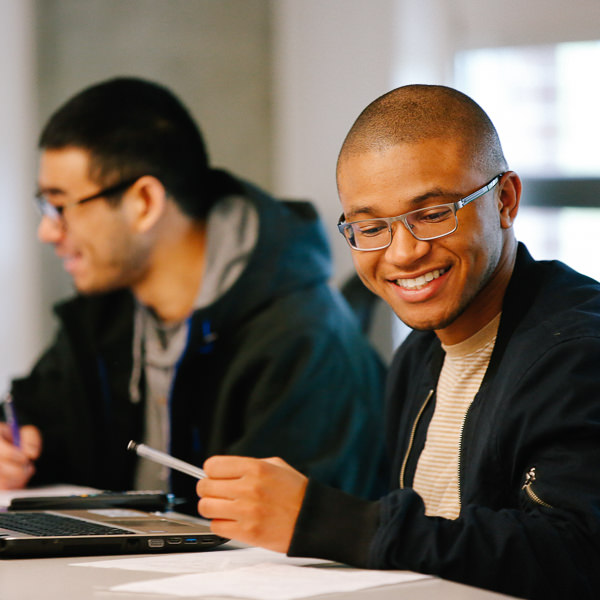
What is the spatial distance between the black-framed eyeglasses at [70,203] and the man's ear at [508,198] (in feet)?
4.00

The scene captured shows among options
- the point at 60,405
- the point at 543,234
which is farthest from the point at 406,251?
the point at 60,405

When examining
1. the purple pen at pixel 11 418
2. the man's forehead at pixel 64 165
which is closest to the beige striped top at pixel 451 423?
the purple pen at pixel 11 418

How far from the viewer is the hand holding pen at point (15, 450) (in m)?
1.95

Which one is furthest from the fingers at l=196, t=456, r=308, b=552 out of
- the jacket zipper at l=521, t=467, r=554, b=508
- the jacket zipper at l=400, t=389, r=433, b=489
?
the jacket zipper at l=400, t=389, r=433, b=489

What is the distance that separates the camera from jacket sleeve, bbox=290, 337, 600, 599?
40.1 inches

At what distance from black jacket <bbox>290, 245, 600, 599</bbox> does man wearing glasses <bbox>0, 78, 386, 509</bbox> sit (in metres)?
0.89

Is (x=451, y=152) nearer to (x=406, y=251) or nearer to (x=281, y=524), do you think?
(x=406, y=251)

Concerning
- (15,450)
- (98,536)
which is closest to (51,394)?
(15,450)

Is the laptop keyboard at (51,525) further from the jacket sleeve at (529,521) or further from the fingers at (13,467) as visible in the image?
the fingers at (13,467)

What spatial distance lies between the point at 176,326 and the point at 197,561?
4.33ft

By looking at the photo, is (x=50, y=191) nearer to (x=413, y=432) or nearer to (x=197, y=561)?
(x=413, y=432)

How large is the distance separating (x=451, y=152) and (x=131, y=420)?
4.77ft

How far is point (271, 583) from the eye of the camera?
1010mm

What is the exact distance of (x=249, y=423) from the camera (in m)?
2.07
